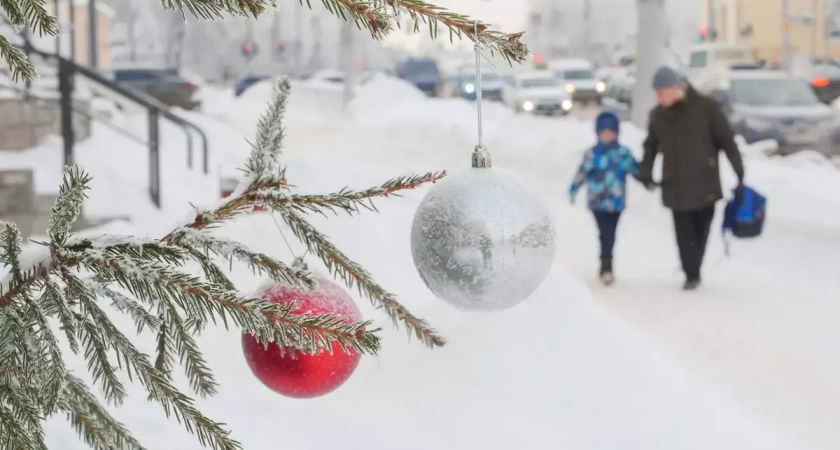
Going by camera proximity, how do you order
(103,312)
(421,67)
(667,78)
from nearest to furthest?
(103,312) < (667,78) < (421,67)

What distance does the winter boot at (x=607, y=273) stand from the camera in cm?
751

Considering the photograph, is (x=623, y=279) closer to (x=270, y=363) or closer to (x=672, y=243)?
(x=672, y=243)

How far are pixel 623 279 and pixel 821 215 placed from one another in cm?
380

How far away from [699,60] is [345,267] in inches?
1251

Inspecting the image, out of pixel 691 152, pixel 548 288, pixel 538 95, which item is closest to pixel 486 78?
pixel 538 95

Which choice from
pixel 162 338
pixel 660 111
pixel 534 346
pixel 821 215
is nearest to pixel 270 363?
pixel 162 338

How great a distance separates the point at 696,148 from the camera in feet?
22.9

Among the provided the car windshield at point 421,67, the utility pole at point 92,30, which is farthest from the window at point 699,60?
the utility pole at point 92,30

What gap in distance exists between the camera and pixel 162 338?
1.94 m

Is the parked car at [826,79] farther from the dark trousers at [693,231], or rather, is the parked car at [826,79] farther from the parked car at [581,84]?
the dark trousers at [693,231]

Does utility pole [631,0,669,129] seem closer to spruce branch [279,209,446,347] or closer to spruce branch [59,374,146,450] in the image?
spruce branch [279,209,446,347]

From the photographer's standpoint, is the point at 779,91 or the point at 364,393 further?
the point at 779,91

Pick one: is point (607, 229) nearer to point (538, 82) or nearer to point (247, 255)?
point (247, 255)

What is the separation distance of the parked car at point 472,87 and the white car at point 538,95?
2993 millimetres
